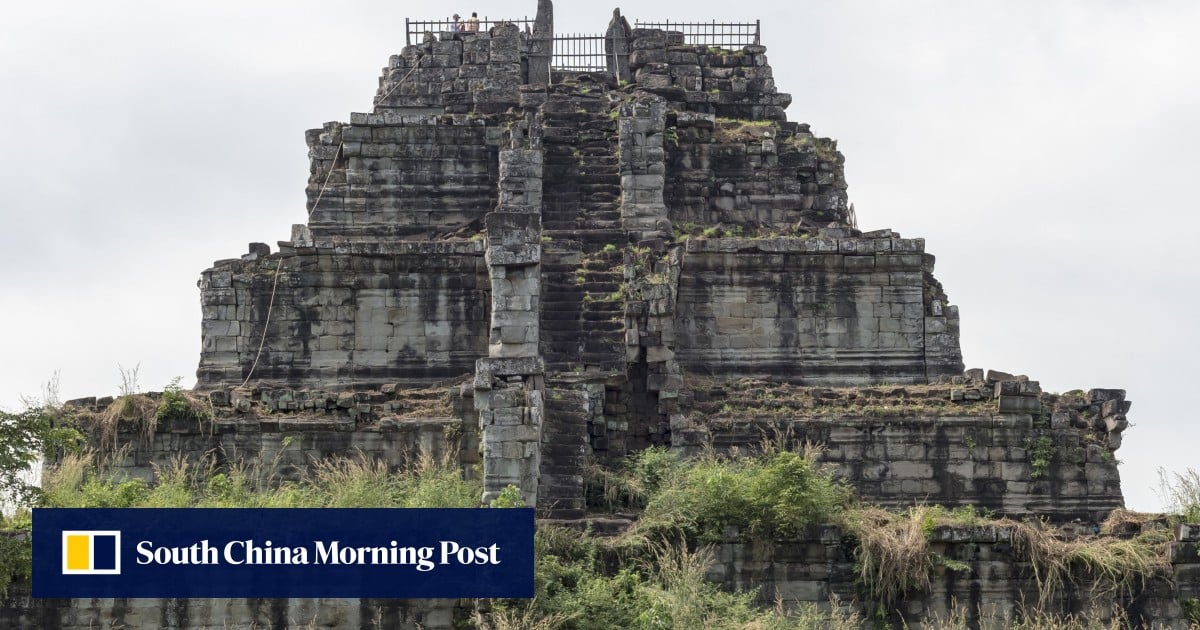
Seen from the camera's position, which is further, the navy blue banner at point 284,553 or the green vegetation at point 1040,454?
the green vegetation at point 1040,454

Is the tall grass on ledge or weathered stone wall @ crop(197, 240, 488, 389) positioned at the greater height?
weathered stone wall @ crop(197, 240, 488, 389)

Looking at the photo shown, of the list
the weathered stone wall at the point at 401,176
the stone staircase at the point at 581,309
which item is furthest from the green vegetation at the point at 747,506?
the weathered stone wall at the point at 401,176

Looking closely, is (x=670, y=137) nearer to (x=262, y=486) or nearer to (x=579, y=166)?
(x=579, y=166)

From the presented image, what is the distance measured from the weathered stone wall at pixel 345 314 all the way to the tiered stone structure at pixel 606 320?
0.04m

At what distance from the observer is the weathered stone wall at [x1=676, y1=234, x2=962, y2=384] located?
38.8 metres

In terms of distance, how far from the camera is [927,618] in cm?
3047

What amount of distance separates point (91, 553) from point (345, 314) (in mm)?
11138

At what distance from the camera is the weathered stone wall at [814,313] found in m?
38.8

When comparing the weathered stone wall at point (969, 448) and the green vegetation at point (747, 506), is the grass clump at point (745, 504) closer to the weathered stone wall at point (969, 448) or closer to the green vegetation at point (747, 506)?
the green vegetation at point (747, 506)

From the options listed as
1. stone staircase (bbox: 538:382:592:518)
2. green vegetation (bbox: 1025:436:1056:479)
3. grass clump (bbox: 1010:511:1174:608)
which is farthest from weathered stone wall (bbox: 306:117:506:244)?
grass clump (bbox: 1010:511:1174:608)

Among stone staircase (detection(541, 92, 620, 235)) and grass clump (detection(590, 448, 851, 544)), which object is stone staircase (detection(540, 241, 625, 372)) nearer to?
stone staircase (detection(541, 92, 620, 235))

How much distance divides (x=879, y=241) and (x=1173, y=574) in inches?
408

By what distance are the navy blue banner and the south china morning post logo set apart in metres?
0.01

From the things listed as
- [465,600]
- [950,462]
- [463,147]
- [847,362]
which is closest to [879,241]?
[847,362]
